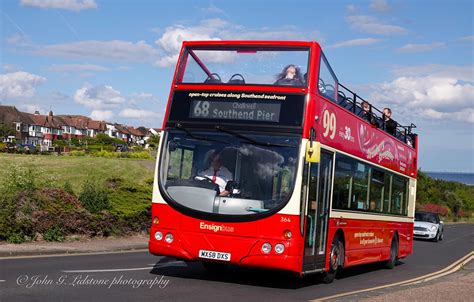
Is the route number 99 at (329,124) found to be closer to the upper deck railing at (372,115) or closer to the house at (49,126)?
the upper deck railing at (372,115)

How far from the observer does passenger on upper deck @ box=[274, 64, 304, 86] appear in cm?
1281

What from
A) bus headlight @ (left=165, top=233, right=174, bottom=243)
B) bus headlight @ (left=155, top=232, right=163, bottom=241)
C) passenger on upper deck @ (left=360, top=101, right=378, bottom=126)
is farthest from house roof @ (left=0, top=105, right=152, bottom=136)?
bus headlight @ (left=165, top=233, right=174, bottom=243)

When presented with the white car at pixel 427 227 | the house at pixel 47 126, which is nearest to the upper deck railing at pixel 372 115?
the white car at pixel 427 227

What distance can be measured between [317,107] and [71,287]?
522 centimetres

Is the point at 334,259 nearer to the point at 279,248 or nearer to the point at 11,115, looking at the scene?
the point at 279,248

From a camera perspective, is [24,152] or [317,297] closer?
[317,297]

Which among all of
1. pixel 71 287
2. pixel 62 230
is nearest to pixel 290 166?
pixel 71 287

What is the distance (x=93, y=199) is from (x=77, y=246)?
280 centimetres

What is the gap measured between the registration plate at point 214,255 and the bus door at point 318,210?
53.9 inches

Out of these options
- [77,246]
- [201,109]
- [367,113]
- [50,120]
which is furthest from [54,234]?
[50,120]

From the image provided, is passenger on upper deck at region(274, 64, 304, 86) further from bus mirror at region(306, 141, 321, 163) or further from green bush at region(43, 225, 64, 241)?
green bush at region(43, 225, 64, 241)

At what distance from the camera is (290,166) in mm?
12227

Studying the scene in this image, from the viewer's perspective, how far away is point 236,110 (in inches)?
502

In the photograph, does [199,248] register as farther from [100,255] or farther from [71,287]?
[100,255]
